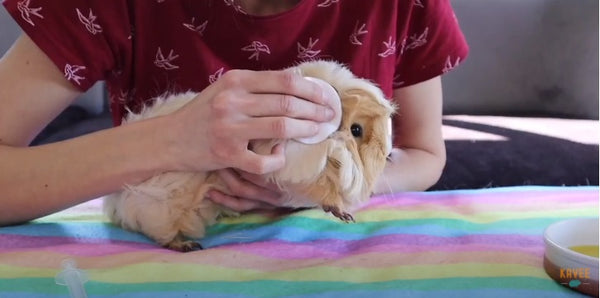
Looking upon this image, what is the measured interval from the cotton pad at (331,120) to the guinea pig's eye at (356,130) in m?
0.02

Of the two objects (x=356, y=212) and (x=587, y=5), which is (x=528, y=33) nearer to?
(x=587, y=5)

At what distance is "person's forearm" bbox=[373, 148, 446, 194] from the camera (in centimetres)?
94

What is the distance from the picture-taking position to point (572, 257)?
1.84ft

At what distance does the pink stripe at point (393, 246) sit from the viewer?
0.68 m

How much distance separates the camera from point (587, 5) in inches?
76.7

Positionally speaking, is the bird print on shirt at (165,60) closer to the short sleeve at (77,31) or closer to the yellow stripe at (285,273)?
the short sleeve at (77,31)

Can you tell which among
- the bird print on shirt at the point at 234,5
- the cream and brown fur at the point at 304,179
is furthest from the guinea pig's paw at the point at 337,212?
the bird print on shirt at the point at 234,5

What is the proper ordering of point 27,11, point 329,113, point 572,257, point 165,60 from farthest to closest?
point 165,60 → point 27,11 → point 329,113 → point 572,257

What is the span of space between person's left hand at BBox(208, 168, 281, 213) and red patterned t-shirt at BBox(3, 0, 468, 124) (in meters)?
0.19

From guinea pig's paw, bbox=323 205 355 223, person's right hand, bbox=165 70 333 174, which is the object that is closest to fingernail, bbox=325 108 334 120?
person's right hand, bbox=165 70 333 174

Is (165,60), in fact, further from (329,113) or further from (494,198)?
(494,198)

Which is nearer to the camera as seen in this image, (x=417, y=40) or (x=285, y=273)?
(x=285, y=273)

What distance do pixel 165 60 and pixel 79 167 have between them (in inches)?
8.9

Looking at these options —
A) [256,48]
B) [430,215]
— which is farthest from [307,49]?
[430,215]
